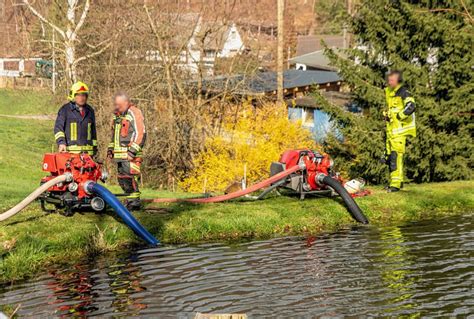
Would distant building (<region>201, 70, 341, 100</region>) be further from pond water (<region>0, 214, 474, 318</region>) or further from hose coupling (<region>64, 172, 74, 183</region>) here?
pond water (<region>0, 214, 474, 318</region>)

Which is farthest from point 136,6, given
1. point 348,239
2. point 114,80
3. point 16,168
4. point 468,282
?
point 468,282

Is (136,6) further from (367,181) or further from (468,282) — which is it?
(468,282)

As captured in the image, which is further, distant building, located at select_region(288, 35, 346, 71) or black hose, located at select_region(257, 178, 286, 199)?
distant building, located at select_region(288, 35, 346, 71)

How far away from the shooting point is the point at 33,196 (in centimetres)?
1185

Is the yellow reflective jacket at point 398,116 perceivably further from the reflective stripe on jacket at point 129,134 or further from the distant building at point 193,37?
the distant building at point 193,37

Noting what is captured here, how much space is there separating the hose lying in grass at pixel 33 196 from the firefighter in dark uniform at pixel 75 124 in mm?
870

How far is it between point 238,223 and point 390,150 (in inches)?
157

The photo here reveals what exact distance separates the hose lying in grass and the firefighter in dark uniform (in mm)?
870

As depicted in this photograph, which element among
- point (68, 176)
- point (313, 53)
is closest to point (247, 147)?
point (68, 176)

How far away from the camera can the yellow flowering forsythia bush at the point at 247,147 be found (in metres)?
36.5

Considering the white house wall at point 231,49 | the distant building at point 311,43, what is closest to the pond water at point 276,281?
the white house wall at point 231,49

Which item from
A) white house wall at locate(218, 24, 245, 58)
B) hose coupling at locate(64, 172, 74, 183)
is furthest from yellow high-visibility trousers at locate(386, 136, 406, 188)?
white house wall at locate(218, 24, 245, 58)

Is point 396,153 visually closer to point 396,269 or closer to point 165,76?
point 396,269

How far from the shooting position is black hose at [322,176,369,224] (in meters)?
13.7
